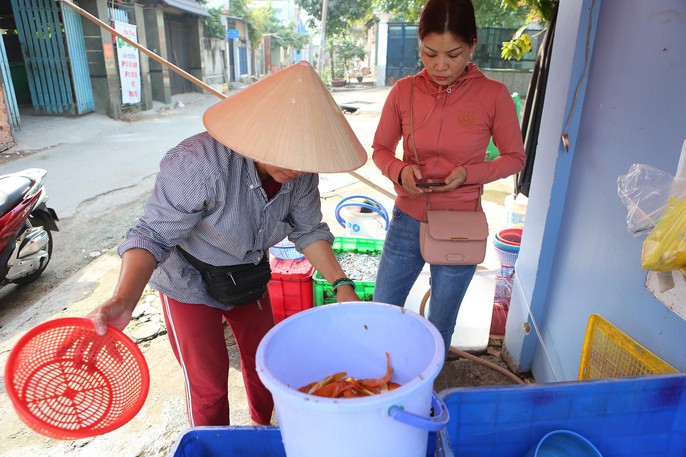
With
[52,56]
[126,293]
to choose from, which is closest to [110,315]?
[126,293]

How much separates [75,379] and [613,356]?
157cm

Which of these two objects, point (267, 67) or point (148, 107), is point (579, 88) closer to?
point (148, 107)

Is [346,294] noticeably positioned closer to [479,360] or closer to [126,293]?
[126,293]

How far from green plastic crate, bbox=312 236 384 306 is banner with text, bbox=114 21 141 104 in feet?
34.0

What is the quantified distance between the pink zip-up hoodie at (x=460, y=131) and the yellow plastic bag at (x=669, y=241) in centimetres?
82

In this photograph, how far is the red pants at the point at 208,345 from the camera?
165 centimetres

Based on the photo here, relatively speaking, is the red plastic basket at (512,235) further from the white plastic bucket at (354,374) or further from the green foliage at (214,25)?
the green foliage at (214,25)

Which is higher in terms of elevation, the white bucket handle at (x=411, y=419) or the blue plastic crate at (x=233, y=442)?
the white bucket handle at (x=411, y=419)

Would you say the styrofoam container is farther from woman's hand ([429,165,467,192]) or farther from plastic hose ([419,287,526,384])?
woman's hand ([429,165,467,192])

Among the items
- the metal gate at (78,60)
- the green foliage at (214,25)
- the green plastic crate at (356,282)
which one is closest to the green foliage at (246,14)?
the green foliage at (214,25)

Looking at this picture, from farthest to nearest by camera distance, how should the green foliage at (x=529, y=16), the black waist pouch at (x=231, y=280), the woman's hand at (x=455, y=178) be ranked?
the green foliage at (x=529, y=16), the woman's hand at (x=455, y=178), the black waist pouch at (x=231, y=280)

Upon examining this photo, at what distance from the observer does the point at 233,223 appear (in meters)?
1.50

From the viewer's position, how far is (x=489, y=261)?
114 inches

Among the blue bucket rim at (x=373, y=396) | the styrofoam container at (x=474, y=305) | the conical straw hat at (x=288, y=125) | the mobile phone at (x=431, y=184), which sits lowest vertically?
the styrofoam container at (x=474, y=305)
